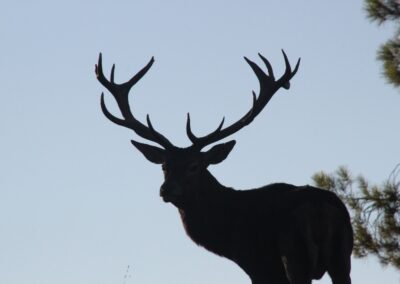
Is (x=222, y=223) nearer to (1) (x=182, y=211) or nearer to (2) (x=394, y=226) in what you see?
(1) (x=182, y=211)

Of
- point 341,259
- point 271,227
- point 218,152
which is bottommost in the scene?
point 341,259

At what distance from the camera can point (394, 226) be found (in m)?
15.4

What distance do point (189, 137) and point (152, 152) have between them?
42 centimetres

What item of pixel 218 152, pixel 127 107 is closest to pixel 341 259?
pixel 218 152

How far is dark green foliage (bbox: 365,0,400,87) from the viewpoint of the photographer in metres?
15.0

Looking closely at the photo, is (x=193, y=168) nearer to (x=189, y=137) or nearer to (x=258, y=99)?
(x=189, y=137)

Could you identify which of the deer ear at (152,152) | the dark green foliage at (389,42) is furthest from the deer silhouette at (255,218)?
the dark green foliage at (389,42)

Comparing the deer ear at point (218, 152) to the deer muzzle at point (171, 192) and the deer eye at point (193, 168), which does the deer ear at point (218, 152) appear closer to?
the deer eye at point (193, 168)

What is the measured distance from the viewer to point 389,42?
1515 centimetres

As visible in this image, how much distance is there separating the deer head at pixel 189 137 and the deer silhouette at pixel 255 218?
1 cm

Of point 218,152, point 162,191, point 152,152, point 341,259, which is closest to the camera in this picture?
point 341,259

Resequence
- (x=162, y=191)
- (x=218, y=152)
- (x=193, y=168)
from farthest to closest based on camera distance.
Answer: (x=218, y=152)
(x=193, y=168)
(x=162, y=191)

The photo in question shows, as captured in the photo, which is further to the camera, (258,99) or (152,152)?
(258,99)

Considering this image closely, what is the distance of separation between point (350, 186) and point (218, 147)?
10.3 ft
